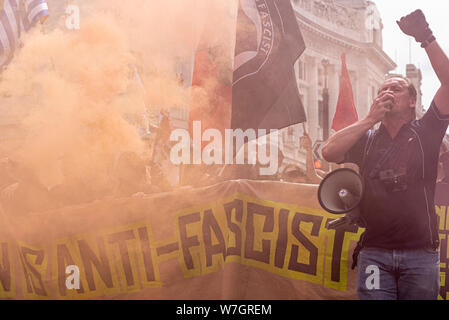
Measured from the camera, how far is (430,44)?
9.25 ft

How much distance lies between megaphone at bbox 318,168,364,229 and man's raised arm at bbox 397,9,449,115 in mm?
584

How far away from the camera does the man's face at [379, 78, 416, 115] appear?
114 inches

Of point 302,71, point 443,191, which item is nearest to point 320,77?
point 302,71

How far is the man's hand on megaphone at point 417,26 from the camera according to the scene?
2818mm

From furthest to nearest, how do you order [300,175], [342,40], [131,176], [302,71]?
1. [342,40]
2. [302,71]
3. [300,175]
4. [131,176]

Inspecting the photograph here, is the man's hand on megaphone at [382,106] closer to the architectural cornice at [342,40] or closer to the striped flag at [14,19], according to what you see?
the striped flag at [14,19]

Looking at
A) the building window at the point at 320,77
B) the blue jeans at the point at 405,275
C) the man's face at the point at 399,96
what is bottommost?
the blue jeans at the point at 405,275

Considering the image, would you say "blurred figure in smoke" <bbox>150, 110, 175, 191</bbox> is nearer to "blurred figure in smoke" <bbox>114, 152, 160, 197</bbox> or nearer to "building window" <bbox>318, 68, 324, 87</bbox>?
"blurred figure in smoke" <bbox>114, 152, 160, 197</bbox>

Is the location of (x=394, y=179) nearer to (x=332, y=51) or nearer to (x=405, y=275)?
(x=405, y=275)

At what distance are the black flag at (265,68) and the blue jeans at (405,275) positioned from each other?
2619 mm

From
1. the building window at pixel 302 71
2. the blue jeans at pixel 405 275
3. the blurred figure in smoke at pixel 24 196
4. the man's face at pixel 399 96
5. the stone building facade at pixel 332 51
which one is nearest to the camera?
the blue jeans at pixel 405 275

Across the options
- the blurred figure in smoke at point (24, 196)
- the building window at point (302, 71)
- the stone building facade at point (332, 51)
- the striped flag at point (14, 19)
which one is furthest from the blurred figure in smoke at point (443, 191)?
the building window at point (302, 71)

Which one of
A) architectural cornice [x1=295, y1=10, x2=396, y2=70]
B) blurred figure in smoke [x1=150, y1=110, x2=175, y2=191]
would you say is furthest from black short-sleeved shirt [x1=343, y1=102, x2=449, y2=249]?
architectural cornice [x1=295, y1=10, x2=396, y2=70]

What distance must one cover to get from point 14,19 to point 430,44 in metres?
5.18
